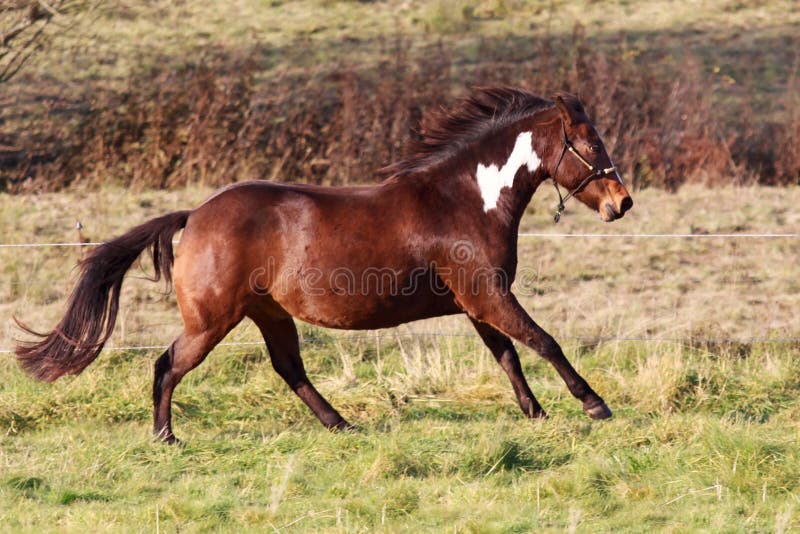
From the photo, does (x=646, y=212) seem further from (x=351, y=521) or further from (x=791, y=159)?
(x=351, y=521)

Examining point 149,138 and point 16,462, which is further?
point 149,138

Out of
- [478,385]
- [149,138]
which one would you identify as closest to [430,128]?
[478,385]

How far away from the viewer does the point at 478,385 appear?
657 cm

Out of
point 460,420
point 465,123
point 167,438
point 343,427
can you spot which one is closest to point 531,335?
point 460,420

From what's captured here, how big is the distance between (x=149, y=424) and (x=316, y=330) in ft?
6.55

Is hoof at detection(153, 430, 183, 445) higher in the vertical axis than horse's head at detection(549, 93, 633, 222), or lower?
lower

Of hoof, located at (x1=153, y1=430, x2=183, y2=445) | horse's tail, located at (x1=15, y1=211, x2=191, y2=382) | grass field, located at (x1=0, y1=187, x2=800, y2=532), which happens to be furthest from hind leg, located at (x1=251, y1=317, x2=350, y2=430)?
hoof, located at (x1=153, y1=430, x2=183, y2=445)

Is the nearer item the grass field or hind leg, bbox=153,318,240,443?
the grass field

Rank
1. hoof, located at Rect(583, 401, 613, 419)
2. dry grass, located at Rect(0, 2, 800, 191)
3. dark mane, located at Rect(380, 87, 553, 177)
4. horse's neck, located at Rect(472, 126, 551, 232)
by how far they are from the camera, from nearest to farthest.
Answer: hoof, located at Rect(583, 401, 613, 419) < horse's neck, located at Rect(472, 126, 551, 232) < dark mane, located at Rect(380, 87, 553, 177) < dry grass, located at Rect(0, 2, 800, 191)

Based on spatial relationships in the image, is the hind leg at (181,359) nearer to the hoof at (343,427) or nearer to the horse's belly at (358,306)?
the horse's belly at (358,306)

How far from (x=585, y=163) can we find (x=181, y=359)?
2.46m

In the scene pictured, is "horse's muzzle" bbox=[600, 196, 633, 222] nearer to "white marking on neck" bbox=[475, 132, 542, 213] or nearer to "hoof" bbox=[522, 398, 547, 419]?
"white marking on neck" bbox=[475, 132, 542, 213]

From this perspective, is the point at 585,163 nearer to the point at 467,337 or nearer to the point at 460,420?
the point at 460,420

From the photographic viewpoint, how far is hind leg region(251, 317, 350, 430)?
6059mm
